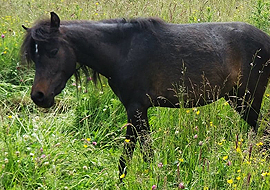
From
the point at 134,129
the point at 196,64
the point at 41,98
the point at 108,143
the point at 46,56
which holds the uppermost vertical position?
the point at 46,56

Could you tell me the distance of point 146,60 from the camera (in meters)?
3.76

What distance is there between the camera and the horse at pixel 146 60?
341cm

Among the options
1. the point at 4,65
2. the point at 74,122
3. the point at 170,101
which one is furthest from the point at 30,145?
A: the point at 4,65

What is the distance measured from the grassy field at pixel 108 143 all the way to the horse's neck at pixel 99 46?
412 millimetres

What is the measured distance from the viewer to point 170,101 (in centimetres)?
395

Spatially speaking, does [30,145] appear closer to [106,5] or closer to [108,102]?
[108,102]

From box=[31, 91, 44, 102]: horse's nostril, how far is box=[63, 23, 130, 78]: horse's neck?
1.67 feet

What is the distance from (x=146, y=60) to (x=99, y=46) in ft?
1.46

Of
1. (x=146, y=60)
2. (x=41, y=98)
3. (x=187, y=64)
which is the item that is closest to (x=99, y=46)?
(x=146, y=60)

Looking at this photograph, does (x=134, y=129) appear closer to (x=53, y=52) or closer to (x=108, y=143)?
(x=108, y=143)

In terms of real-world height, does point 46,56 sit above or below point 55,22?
below

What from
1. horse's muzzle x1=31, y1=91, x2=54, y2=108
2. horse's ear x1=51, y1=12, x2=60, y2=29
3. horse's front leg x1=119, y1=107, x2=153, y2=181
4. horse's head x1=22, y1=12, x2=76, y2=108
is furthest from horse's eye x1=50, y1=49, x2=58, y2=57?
horse's front leg x1=119, y1=107, x2=153, y2=181

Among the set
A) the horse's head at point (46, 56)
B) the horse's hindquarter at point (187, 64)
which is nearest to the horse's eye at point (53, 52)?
the horse's head at point (46, 56)

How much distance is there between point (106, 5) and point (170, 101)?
4258 millimetres
